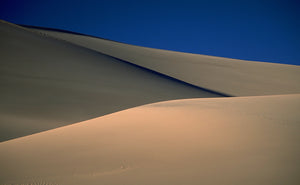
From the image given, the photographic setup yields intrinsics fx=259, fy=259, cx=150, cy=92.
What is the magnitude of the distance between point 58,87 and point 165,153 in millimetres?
7589

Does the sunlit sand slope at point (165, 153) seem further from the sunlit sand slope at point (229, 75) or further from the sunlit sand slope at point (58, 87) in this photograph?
the sunlit sand slope at point (229, 75)

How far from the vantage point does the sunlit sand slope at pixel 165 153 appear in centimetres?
258

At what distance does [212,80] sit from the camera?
19.4 metres

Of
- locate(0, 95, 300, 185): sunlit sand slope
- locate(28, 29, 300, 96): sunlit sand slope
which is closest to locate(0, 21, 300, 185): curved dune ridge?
locate(0, 95, 300, 185): sunlit sand slope

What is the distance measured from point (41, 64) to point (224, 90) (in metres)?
11.2

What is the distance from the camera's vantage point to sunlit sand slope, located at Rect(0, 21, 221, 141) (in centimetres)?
713

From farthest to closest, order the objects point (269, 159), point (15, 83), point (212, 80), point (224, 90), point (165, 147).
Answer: point (212, 80) < point (224, 90) < point (15, 83) < point (165, 147) < point (269, 159)

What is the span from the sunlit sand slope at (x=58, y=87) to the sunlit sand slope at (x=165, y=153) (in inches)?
87.0

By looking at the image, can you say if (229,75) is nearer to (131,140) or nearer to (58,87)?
(58,87)

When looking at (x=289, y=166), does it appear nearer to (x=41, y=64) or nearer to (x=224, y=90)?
(x=41, y=64)

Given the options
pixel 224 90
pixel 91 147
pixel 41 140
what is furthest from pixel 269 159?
pixel 224 90

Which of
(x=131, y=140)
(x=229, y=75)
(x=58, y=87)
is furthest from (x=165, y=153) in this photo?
(x=229, y=75)

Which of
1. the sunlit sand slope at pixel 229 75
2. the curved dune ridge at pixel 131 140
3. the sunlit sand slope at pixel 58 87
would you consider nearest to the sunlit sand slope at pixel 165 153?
the curved dune ridge at pixel 131 140

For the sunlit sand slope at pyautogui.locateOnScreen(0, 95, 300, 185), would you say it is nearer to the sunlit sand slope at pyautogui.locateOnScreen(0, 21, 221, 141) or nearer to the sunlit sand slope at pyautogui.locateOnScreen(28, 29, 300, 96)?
the sunlit sand slope at pyautogui.locateOnScreen(0, 21, 221, 141)
